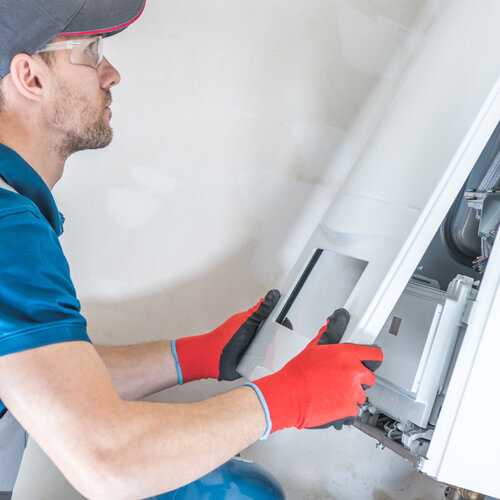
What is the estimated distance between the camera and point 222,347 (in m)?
1.38

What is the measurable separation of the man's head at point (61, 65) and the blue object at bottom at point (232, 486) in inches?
35.0

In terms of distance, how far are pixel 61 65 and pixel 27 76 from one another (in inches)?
3.1

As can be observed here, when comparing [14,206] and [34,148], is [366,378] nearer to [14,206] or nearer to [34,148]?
[14,206]


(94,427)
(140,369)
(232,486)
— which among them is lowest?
(232,486)

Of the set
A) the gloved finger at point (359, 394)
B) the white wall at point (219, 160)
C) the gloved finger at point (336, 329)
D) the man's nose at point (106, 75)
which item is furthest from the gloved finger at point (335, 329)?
the man's nose at point (106, 75)

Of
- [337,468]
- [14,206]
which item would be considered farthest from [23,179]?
[337,468]

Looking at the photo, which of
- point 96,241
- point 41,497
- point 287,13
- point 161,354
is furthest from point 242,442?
point 287,13

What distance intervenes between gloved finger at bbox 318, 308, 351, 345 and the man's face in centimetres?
67

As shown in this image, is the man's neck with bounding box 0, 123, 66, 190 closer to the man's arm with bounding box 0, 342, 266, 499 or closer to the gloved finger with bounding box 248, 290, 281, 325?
the man's arm with bounding box 0, 342, 266, 499

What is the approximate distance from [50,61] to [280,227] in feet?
2.91

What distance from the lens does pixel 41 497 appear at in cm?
156

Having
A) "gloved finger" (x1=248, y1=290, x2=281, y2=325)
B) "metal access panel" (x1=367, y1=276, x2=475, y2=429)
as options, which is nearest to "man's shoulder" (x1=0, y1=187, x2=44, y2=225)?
"gloved finger" (x1=248, y1=290, x2=281, y2=325)

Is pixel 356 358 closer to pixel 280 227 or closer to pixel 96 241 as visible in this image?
pixel 280 227

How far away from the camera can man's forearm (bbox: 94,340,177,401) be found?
54.3 inches
